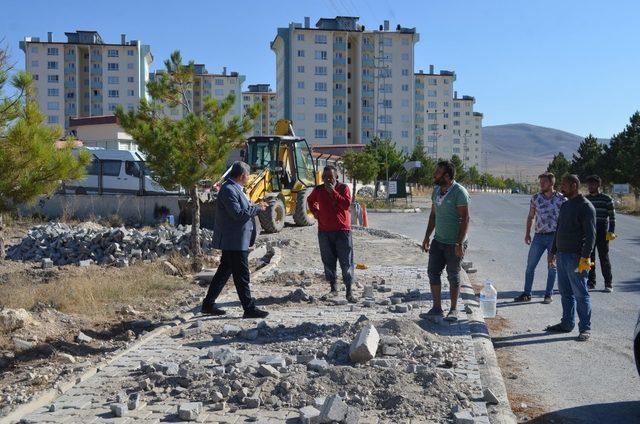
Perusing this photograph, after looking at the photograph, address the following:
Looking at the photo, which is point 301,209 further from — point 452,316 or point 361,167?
point 361,167

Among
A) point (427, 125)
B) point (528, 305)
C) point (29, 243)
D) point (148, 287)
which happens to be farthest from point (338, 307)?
point (427, 125)

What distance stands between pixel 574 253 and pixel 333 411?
4.76 m

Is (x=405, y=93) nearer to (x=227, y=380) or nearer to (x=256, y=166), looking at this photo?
(x=256, y=166)

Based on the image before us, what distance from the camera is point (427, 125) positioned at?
146 m

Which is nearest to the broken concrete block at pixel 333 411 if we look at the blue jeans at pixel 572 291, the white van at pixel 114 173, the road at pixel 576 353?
the road at pixel 576 353

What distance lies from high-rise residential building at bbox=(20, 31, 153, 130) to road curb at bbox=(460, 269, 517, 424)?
4158 inches

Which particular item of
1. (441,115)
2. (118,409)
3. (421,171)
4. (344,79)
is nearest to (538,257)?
(118,409)

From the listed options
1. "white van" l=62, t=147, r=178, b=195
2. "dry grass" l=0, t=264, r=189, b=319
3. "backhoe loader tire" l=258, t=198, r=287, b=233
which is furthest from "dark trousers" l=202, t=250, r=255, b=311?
"white van" l=62, t=147, r=178, b=195

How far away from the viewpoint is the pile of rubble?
1712cm

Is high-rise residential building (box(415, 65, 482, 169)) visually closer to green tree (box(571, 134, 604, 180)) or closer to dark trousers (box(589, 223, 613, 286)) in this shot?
green tree (box(571, 134, 604, 180))

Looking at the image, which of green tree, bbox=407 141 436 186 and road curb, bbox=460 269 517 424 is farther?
green tree, bbox=407 141 436 186

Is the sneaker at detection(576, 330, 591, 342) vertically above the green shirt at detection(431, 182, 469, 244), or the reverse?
the green shirt at detection(431, 182, 469, 244)

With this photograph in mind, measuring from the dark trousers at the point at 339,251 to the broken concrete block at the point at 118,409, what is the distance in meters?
5.19

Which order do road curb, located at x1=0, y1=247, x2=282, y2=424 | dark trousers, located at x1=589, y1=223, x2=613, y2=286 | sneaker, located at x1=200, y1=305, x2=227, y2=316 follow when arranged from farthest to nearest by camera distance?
1. dark trousers, located at x1=589, y1=223, x2=613, y2=286
2. sneaker, located at x1=200, y1=305, x2=227, y2=316
3. road curb, located at x1=0, y1=247, x2=282, y2=424
